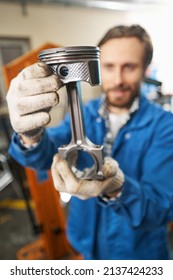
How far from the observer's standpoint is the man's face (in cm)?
33

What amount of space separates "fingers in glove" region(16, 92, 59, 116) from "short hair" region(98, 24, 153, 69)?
0.34 ft

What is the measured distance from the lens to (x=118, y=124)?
43cm

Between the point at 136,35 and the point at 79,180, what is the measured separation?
8.6 inches

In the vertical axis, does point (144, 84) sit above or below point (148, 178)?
above

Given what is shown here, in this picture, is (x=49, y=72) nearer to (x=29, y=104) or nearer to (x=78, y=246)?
(x=29, y=104)

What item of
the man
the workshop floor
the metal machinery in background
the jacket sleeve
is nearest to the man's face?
the man

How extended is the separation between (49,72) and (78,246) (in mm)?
568

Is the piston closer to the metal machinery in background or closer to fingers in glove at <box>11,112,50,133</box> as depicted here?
fingers in glove at <box>11,112,50,133</box>

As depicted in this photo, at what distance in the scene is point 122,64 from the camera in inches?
13.0

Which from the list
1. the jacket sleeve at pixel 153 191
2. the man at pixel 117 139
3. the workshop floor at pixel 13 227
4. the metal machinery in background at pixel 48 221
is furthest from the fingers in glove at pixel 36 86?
the workshop floor at pixel 13 227

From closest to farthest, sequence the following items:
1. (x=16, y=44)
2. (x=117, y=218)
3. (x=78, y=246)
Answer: (x=16, y=44) → (x=117, y=218) → (x=78, y=246)

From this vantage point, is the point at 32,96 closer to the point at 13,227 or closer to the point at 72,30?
the point at 72,30

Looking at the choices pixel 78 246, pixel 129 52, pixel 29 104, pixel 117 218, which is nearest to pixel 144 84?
pixel 129 52

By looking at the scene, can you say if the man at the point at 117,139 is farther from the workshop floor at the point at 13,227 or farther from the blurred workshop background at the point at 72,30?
the workshop floor at the point at 13,227
